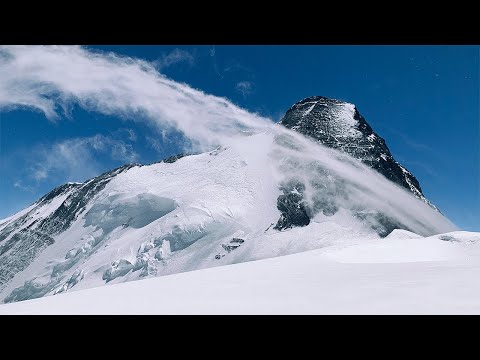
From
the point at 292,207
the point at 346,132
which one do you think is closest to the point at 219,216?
the point at 292,207

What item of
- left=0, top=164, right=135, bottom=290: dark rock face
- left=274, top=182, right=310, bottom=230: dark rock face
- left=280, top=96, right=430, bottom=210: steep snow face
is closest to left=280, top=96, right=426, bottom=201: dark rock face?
left=280, top=96, right=430, bottom=210: steep snow face

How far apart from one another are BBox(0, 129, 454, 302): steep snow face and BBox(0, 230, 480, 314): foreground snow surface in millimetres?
58832

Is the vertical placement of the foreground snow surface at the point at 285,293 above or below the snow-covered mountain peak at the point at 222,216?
below

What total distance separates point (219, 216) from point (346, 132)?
172 ft

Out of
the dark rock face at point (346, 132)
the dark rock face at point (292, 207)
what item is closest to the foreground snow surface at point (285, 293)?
the dark rock face at point (292, 207)

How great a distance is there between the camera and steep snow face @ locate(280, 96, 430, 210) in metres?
106

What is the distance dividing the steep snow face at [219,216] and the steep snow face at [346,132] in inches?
141

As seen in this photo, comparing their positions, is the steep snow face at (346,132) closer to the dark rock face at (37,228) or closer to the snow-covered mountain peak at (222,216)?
the snow-covered mountain peak at (222,216)

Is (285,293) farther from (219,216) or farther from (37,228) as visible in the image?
(37,228)

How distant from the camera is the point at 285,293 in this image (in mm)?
6094

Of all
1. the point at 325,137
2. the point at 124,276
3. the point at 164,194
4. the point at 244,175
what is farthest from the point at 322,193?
the point at 124,276

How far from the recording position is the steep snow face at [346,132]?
4166 inches
